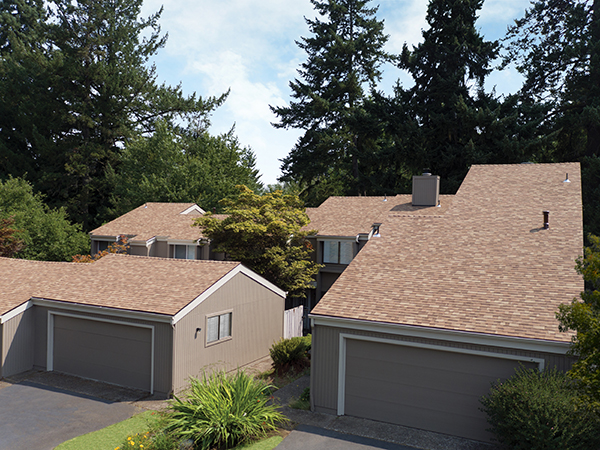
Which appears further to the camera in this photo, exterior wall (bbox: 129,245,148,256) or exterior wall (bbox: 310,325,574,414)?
exterior wall (bbox: 129,245,148,256)

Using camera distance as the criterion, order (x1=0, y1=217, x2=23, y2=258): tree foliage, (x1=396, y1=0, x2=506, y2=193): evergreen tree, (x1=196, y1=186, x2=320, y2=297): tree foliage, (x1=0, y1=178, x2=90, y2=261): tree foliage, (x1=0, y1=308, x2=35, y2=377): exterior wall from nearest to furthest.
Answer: (x1=0, y1=308, x2=35, y2=377): exterior wall → (x1=196, y1=186, x2=320, y2=297): tree foliage → (x1=0, y1=217, x2=23, y2=258): tree foliage → (x1=0, y1=178, x2=90, y2=261): tree foliage → (x1=396, y1=0, x2=506, y2=193): evergreen tree

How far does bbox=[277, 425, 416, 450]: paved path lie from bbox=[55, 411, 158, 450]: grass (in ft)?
11.2

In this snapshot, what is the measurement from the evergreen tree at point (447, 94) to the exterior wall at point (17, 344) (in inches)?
1112

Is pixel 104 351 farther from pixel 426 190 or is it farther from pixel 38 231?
pixel 38 231

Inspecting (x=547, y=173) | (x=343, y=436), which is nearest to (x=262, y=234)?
(x=343, y=436)

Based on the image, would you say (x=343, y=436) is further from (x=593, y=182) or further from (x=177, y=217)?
(x=593, y=182)

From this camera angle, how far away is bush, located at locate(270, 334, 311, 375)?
14758 mm

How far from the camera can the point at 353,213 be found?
981 inches

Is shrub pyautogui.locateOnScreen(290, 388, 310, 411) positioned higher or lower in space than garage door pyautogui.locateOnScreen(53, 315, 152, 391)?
lower

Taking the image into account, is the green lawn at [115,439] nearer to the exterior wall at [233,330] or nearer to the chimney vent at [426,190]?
the exterior wall at [233,330]

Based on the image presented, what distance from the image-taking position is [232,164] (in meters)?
40.4

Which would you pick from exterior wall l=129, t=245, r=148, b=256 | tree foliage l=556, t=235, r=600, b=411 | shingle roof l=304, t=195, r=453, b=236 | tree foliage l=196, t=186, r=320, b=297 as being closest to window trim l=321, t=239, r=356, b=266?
shingle roof l=304, t=195, r=453, b=236

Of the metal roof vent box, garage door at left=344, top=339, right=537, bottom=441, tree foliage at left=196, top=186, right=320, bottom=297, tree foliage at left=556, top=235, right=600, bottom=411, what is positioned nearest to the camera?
tree foliage at left=556, top=235, right=600, bottom=411

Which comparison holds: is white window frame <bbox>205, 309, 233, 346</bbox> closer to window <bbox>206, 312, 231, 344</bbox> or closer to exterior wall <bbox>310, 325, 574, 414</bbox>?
window <bbox>206, 312, 231, 344</bbox>
